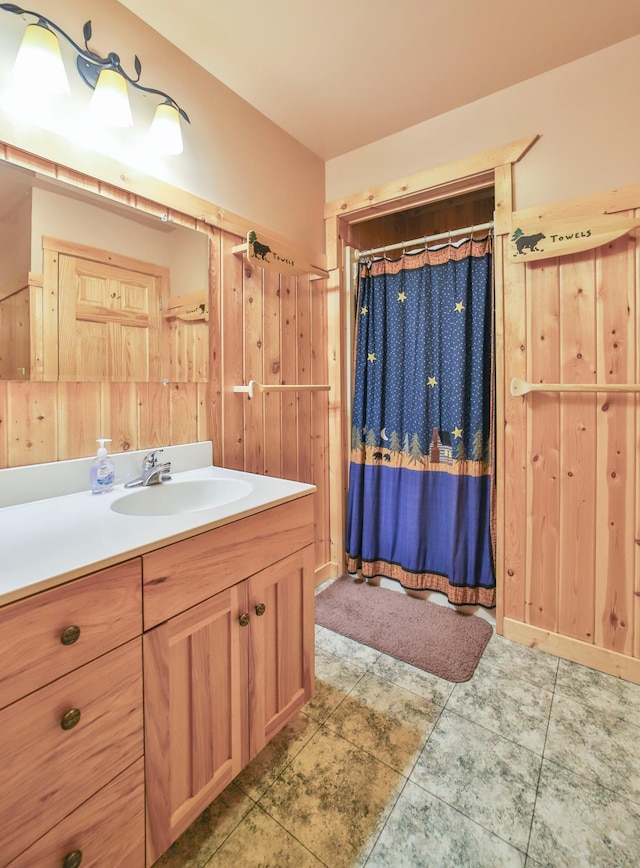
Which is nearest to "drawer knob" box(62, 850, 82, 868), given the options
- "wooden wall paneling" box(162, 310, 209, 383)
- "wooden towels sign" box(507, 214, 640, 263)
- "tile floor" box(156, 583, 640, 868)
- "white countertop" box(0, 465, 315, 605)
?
"tile floor" box(156, 583, 640, 868)

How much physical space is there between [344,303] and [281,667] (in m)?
1.88

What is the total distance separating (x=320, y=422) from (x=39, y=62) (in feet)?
5.69

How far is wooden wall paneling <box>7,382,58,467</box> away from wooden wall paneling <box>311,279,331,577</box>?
1.29 metres

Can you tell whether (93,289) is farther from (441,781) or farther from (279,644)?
(441,781)

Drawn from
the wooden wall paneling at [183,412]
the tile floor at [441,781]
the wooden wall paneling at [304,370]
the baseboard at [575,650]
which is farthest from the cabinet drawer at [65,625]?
the baseboard at [575,650]

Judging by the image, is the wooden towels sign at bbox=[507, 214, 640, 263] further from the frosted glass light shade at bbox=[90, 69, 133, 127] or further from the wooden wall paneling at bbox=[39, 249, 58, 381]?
the wooden wall paneling at bbox=[39, 249, 58, 381]

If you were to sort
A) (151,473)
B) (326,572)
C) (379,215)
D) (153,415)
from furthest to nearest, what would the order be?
(326,572), (379,215), (153,415), (151,473)

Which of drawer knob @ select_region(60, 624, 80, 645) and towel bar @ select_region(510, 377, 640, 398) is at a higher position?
towel bar @ select_region(510, 377, 640, 398)

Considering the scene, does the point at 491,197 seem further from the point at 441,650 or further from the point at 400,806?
the point at 400,806

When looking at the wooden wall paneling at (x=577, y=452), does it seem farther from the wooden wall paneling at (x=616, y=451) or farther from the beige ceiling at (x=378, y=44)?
the beige ceiling at (x=378, y=44)

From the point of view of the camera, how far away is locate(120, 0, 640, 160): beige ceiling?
1370 millimetres

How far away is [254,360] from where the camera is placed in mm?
1854

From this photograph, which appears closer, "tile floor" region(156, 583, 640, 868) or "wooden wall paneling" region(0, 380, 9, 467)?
"tile floor" region(156, 583, 640, 868)

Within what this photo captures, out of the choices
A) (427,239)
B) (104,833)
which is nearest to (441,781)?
(104,833)
